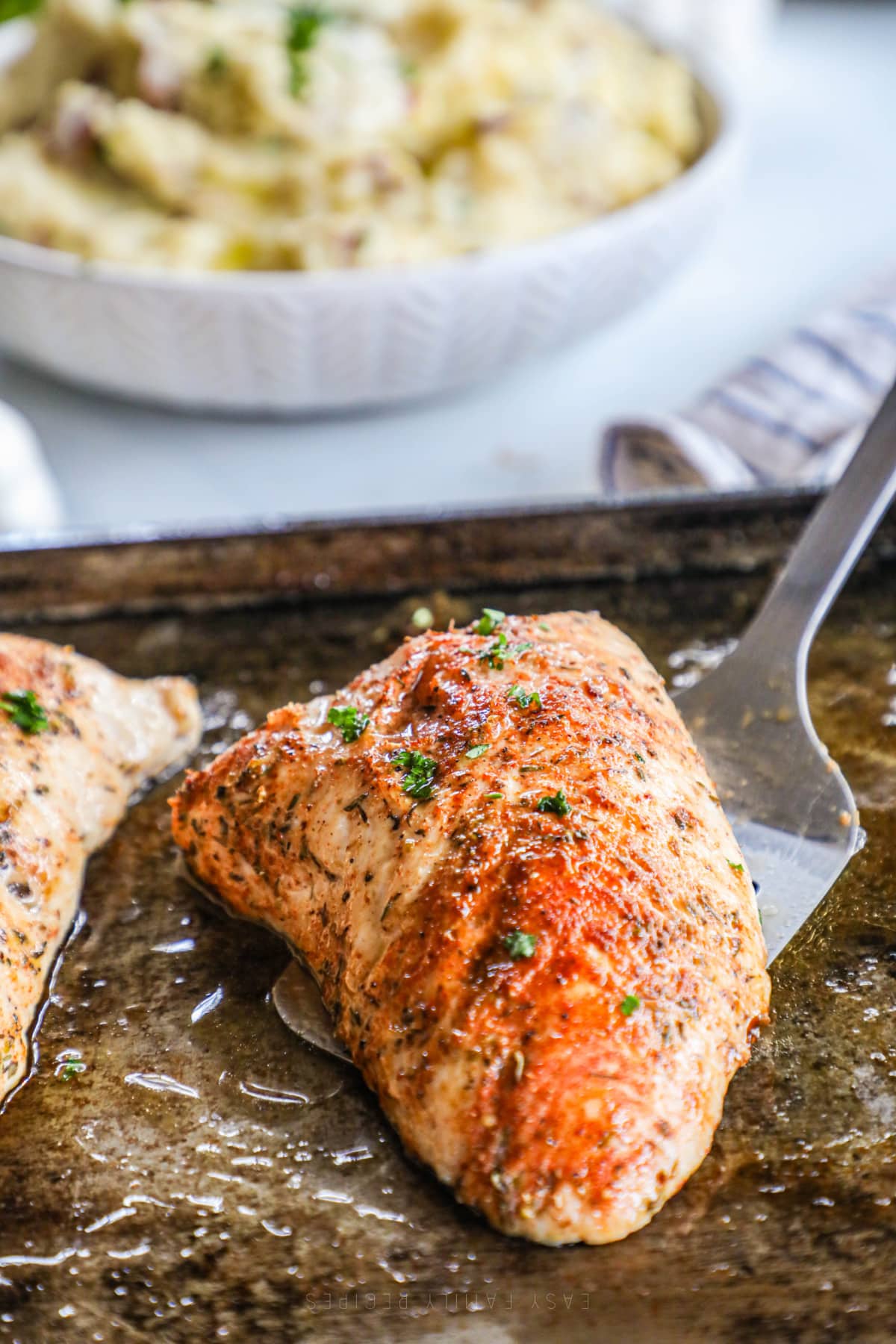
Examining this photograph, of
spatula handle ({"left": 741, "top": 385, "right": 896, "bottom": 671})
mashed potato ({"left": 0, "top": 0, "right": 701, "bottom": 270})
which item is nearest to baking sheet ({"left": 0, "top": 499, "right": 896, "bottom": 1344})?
spatula handle ({"left": 741, "top": 385, "right": 896, "bottom": 671})

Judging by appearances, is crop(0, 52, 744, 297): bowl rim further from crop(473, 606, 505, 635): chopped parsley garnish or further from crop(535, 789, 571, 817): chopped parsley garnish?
crop(535, 789, 571, 817): chopped parsley garnish

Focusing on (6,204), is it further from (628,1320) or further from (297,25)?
(628,1320)

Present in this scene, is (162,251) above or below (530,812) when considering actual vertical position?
below

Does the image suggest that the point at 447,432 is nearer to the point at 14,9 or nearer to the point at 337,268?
the point at 337,268

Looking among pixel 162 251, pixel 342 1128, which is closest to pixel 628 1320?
pixel 342 1128

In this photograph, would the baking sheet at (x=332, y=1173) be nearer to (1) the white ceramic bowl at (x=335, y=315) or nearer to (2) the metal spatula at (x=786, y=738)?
(2) the metal spatula at (x=786, y=738)
